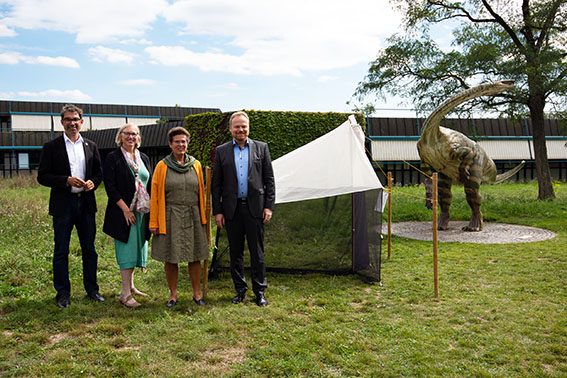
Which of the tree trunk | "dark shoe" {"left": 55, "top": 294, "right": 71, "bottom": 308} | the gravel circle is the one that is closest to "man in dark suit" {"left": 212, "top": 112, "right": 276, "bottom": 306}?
"dark shoe" {"left": 55, "top": 294, "right": 71, "bottom": 308}

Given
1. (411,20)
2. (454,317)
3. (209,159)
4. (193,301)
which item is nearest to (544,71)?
(411,20)

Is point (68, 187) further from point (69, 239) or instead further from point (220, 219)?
point (220, 219)

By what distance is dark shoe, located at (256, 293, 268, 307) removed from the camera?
14.9 feet

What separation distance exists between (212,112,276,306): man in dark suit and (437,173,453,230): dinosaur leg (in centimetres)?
569

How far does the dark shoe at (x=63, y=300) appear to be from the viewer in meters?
4.37

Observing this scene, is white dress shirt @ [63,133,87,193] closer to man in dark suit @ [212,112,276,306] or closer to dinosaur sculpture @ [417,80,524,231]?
man in dark suit @ [212,112,276,306]

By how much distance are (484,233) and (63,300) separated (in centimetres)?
733

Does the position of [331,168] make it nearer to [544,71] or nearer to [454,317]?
[454,317]

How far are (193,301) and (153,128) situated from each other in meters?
16.5

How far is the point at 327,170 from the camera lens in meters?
5.39

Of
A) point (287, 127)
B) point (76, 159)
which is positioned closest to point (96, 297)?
point (76, 159)

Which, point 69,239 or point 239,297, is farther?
point 239,297

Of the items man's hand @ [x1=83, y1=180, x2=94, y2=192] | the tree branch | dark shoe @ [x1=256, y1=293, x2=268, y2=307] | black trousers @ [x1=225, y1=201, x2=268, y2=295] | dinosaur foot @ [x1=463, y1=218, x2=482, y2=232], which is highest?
the tree branch

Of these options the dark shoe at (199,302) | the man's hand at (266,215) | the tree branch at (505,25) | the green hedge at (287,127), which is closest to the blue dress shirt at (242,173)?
the man's hand at (266,215)
